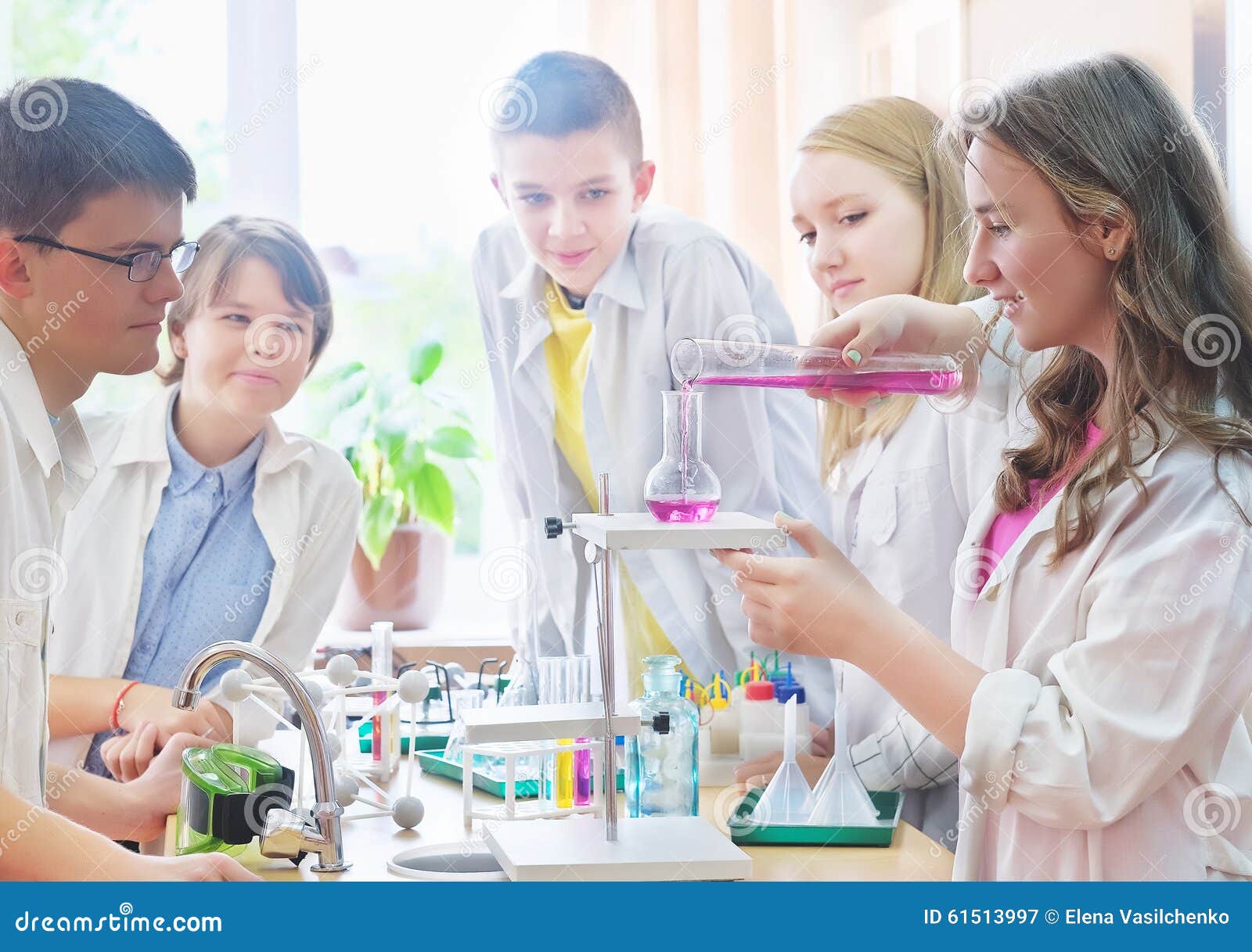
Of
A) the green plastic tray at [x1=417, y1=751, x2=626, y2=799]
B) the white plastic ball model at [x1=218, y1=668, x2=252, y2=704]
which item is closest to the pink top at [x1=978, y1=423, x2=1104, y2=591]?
the green plastic tray at [x1=417, y1=751, x2=626, y2=799]

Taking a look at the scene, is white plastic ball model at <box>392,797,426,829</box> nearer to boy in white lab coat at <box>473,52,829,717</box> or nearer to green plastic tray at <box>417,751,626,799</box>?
green plastic tray at <box>417,751,626,799</box>

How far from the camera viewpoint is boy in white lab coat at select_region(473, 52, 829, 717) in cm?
250

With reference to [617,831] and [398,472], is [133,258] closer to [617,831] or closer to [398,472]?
[617,831]

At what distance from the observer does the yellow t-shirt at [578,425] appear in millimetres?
2619

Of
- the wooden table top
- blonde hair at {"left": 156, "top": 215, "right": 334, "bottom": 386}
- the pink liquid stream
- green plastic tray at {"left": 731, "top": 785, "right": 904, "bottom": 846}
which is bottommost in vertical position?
the wooden table top

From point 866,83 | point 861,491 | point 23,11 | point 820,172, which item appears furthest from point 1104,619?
point 23,11

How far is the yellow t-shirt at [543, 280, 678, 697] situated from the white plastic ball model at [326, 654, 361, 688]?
2.98 feet

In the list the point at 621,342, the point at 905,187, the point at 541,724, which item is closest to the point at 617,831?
the point at 541,724

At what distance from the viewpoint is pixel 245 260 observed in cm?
250

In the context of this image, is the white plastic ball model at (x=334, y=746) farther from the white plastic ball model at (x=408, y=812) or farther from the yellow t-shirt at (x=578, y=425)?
the yellow t-shirt at (x=578, y=425)

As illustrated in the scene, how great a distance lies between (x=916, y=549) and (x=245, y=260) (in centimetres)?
154

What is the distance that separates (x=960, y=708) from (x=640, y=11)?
2056 mm

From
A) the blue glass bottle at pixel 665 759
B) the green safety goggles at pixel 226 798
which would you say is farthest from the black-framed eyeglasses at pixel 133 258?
the blue glass bottle at pixel 665 759

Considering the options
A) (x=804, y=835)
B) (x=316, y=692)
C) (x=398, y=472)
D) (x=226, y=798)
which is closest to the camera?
(x=226, y=798)
